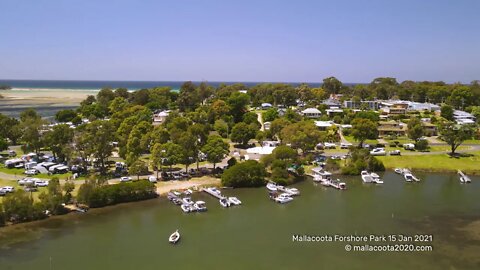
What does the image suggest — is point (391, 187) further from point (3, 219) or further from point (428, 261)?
point (3, 219)

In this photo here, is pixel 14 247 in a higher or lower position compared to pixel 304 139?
lower

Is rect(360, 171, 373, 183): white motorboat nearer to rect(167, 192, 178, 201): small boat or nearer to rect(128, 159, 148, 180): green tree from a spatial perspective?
rect(167, 192, 178, 201): small boat

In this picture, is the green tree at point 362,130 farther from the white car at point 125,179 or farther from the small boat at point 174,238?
the small boat at point 174,238

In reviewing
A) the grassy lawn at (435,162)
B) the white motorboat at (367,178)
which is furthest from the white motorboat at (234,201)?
the grassy lawn at (435,162)

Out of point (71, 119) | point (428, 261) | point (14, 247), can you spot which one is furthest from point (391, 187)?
point (71, 119)

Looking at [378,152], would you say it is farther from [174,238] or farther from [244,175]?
[174,238]

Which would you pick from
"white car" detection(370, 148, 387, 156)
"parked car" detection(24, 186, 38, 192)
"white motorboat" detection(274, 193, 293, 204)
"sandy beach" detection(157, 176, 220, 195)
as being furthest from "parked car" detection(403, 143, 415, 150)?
"parked car" detection(24, 186, 38, 192)

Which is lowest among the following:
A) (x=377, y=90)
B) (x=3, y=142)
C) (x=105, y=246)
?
(x=105, y=246)
